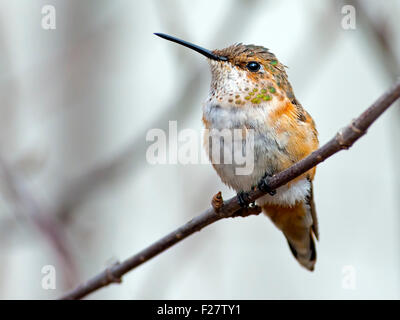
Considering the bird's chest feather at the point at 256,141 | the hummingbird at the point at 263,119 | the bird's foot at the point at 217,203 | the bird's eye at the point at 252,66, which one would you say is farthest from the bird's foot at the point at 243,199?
the bird's eye at the point at 252,66

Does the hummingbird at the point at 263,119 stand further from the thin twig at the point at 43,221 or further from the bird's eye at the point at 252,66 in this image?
the thin twig at the point at 43,221

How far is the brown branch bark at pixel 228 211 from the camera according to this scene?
2166 millimetres

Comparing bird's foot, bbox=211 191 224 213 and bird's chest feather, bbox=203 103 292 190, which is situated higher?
bird's chest feather, bbox=203 103 292 190

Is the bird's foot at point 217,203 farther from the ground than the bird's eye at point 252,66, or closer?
closer

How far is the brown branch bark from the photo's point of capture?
85.3 inches

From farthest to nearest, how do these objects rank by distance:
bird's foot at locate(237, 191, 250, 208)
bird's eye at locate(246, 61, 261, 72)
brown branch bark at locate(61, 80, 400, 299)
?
bird's eye at locate(246, 61, 261, 72) < bird's foot at locate(237, 191, 250, 208) < brown branch bark at locate(61, 80, 400, 299)

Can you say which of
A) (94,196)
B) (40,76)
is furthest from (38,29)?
(94,196)

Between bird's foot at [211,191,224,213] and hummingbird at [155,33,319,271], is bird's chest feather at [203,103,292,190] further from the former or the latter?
bird's foot at [211,191,224,213]

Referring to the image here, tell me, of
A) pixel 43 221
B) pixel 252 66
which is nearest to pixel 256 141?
pixel 252 66

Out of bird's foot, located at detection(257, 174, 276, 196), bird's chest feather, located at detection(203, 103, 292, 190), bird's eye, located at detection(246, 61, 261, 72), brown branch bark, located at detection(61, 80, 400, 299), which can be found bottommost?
brown branch bark, located at detection(61, 80, 400, 299)

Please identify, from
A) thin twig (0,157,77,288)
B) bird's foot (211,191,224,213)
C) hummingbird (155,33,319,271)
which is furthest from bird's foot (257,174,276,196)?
thin twig (0,157,77,288)

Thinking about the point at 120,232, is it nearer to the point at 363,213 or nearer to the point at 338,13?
the point at 363,213

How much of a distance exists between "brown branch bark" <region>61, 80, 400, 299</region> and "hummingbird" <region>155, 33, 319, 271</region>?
32 centimetres

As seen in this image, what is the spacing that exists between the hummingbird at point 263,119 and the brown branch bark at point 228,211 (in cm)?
32
